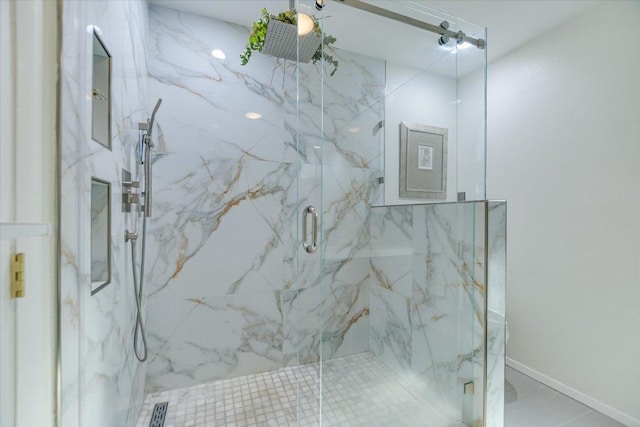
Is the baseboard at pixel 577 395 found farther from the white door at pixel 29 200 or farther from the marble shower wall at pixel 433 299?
the white door at pixel 29 200

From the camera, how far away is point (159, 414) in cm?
170

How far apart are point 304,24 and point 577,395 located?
3001 mm

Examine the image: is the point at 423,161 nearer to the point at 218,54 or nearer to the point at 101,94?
the point at 218,54

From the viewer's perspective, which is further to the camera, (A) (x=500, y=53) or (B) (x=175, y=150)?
(A) (x=500, y=53)

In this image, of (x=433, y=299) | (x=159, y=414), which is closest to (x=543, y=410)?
(x=433, y=299)

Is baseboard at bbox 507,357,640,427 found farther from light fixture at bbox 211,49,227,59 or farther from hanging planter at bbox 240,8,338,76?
light fixture at bbox 211,49,227,59

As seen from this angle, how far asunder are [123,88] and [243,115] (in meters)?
0.93

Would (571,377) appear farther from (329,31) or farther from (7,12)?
(7,12)

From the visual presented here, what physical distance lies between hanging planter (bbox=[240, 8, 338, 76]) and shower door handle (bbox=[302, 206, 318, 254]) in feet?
3.07

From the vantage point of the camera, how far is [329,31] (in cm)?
182

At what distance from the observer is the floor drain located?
1.62m

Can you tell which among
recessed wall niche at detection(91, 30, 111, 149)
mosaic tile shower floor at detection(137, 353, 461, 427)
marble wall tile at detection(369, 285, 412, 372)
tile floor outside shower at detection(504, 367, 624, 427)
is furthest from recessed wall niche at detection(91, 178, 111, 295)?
tile floor outside shower at detection(504, 367, 624, 427)

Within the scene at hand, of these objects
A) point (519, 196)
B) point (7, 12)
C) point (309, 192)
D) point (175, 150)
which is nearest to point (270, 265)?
point (309, 192)

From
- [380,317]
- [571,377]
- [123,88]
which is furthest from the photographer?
[380,317]
